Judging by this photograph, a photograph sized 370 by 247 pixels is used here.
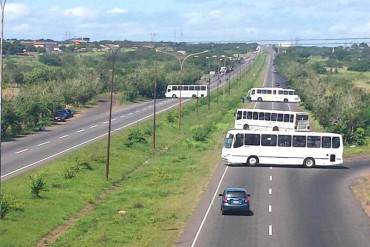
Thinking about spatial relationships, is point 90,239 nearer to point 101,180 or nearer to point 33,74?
point 101,180

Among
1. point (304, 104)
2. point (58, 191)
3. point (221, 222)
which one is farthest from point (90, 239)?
point (304, 104)

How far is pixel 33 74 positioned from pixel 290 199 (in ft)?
332

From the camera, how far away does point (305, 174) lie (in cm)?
6103

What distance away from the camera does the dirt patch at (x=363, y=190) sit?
47572 millimetres

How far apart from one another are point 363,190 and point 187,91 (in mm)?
96284

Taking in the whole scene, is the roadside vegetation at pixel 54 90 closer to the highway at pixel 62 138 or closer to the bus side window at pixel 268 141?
the highway at pixel 62 138

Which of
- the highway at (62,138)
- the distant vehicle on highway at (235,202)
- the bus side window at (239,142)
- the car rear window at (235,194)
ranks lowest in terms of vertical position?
the highway at (62,138)

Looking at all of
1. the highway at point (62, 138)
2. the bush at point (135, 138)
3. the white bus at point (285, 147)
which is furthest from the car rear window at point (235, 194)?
the bush at point (135, 138)

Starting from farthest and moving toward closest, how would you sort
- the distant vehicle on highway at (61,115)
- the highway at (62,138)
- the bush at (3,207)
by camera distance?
the distant vehicle on highway at (61,115), the highway at (62,138), the bush at (3,207)

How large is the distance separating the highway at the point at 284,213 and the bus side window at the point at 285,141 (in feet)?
7.02

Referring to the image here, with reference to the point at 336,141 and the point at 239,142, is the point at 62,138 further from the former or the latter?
the point at 336,141

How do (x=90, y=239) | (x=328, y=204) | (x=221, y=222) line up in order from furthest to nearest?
1. (x=328, y=204)
2. (x=221, y=222)
3. (x=90, y=239)

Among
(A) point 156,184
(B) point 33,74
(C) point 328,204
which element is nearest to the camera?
(C) point 328,204

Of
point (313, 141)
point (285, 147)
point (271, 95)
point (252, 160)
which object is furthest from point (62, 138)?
point (271, 95)
